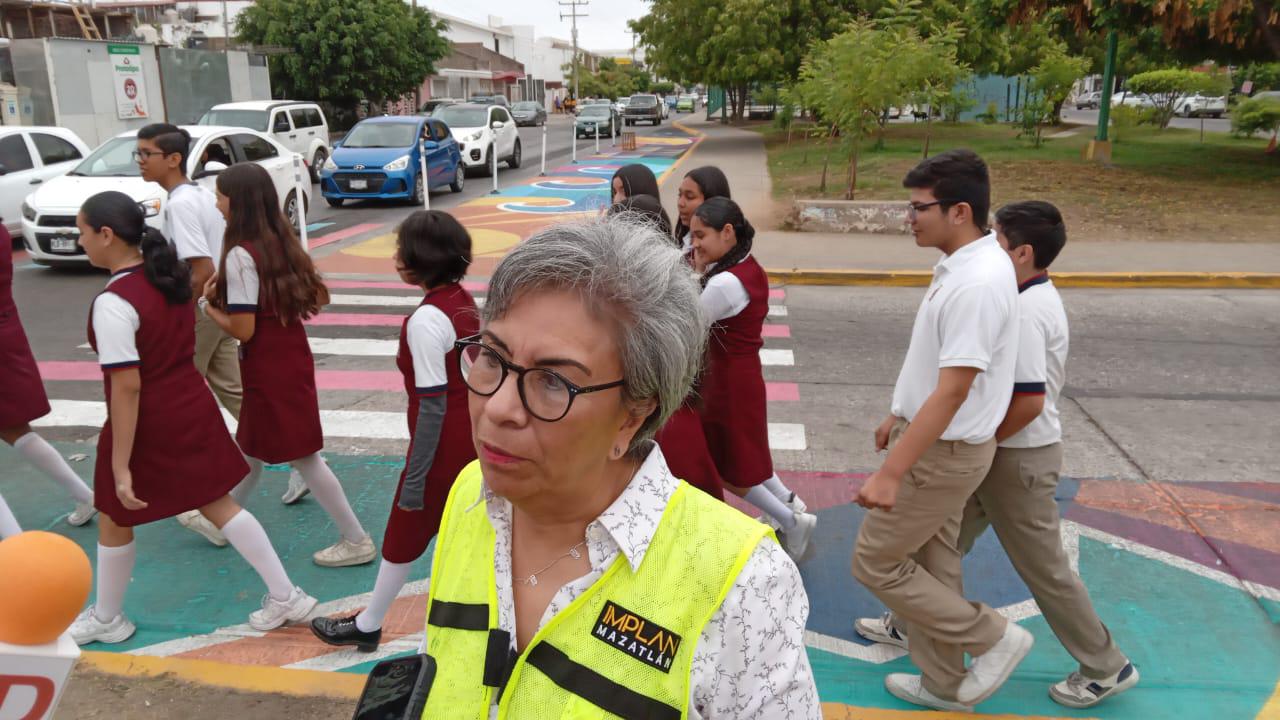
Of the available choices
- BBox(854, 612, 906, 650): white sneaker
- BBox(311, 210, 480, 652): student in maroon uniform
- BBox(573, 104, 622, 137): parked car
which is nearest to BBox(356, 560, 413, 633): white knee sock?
BBox(311, 210, 480, 652): student in maroon uniform

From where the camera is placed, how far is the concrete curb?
1054 centimetres

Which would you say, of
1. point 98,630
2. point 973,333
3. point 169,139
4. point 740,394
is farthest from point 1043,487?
point 169,139

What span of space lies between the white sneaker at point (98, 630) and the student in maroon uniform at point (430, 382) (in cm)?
114

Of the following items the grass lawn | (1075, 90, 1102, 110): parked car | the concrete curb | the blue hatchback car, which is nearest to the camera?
the concrete curb

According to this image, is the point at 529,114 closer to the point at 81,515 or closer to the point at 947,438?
the point at 81,515

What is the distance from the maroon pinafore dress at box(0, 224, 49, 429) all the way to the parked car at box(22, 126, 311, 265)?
18.8ft

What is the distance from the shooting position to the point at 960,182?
2.96 metres

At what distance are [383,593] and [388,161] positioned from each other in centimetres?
1461

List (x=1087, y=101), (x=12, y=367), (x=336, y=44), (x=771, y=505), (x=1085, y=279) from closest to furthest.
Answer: (x=771, y=505)
(x=12, y=367)
(x=1085, y=279)
(x=336, y=44)
(x=1087, y=101)

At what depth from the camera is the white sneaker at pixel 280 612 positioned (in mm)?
3777

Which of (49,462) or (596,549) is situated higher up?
(596,549)

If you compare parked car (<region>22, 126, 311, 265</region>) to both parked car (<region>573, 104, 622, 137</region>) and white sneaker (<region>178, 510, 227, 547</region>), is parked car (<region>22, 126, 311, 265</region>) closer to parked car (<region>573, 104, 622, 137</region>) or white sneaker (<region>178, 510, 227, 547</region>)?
white sneaker (<region>178, 510, 227, 547</region>)

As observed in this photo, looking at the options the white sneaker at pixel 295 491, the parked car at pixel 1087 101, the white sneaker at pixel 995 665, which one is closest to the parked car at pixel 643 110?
the parked car at pixel 1087 101

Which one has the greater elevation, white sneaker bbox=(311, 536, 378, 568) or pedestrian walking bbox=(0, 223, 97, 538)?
pedestrian walking bbox=(0, 223, 97, 538)
